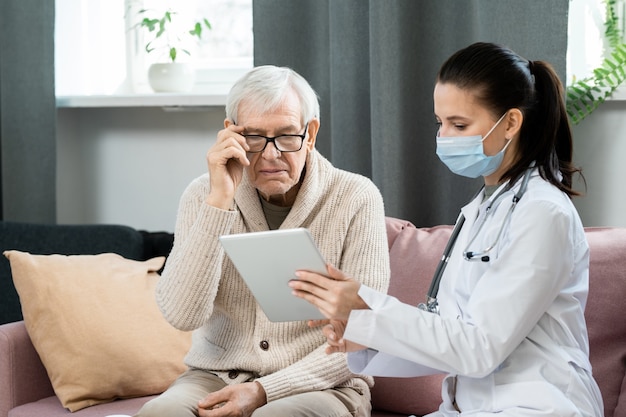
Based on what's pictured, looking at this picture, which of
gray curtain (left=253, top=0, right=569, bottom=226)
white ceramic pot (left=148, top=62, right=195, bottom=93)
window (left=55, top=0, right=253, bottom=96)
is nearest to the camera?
gray curtain (left=253, top=0, right=569, bottom=226)

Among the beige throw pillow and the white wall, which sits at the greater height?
the white wall

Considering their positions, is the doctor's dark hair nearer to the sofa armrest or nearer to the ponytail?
the ponytail

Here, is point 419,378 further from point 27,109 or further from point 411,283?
point 27,109

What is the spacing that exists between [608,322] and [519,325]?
684 mm

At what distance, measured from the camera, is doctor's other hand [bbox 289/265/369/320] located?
1546mm

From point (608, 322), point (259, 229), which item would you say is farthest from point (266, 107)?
point (608, 322)

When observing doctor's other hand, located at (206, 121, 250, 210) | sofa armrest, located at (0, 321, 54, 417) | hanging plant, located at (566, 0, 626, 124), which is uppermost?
hanging plant, located at (566, 0, 626, 124)

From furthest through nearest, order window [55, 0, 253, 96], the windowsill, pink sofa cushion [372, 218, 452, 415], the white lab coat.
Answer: window [55, 0, 253, 96]
the windowsill
pink sofa cushion [372, 218, 452, 415]
the white lab coat

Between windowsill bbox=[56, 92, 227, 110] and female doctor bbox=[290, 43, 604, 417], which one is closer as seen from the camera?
female doctor bbox=[290, 43, 604, 417]

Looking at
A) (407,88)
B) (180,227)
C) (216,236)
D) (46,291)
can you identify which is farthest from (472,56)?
(46,291)

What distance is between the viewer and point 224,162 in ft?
6.41

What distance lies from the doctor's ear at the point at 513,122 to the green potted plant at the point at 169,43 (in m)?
1.83

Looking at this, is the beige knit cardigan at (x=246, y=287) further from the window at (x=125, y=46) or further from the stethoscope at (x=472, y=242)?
the window at (x=125, y=46)

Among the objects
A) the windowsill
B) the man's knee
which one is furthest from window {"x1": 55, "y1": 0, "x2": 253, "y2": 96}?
the man's knee
